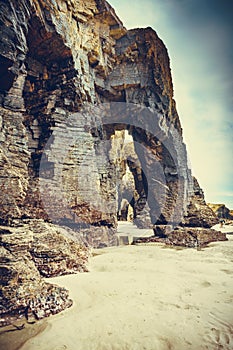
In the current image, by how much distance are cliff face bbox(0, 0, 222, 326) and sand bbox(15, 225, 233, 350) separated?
63 centimetres

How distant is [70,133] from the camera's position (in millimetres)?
11242

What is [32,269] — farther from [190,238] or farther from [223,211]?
[223,211]

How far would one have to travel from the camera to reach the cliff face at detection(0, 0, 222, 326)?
19.7 ft

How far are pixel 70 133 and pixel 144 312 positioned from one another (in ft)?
29.8

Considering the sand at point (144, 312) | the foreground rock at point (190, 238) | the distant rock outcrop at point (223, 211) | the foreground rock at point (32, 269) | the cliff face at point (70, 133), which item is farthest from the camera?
the distant rock outcrop at point (223, 211)

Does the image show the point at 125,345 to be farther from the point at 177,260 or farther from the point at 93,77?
the point at 93,77

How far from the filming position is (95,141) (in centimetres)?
1301

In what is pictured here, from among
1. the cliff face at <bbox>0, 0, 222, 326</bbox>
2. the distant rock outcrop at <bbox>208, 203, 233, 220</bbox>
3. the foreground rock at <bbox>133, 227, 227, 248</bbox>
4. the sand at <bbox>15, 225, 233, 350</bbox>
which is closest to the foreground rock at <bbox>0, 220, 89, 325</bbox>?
the cliff face at <bbox>0, 0, 222, 326</bbox>

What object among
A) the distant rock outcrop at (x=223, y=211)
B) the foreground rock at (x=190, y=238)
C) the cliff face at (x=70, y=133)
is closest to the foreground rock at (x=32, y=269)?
the cliff face at (x=70, y=133)

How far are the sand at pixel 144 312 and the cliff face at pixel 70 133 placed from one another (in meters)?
0.63

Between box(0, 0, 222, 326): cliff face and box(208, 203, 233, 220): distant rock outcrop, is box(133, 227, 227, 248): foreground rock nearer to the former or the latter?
box(0, 0, 222, 326): cliff face

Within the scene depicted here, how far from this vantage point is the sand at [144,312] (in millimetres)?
3229

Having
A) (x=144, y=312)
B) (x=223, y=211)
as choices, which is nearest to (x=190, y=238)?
(x=144, y=312)

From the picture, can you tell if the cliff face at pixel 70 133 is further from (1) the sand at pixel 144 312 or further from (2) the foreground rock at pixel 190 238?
(2) the foreground rock at pixel 190 238
